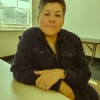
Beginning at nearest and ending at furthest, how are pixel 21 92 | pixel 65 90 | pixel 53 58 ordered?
1. pixel 21 92
2. pixel 65 90
3. pixel 53 58

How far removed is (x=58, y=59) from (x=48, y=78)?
187 mm

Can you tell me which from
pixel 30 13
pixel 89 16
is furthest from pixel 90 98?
pixel 30 13

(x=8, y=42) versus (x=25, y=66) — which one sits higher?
(x=25, y=66)

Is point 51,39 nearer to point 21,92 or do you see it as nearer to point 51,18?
point 51,18

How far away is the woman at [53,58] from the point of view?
74cm

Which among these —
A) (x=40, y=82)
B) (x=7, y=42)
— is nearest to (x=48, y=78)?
(x=40, y=82)

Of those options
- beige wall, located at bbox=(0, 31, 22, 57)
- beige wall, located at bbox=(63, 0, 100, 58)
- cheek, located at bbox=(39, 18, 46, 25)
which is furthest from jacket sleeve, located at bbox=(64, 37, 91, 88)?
beige wall, located at bbox=(0, 31, 22, 57)

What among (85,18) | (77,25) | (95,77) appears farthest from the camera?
(77,25)

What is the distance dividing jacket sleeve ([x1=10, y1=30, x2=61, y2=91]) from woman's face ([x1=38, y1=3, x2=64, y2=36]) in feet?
0.45

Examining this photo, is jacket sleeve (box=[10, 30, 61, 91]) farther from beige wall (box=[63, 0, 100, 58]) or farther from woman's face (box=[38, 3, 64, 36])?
beige wall (box=[63, 0, 100, 58])

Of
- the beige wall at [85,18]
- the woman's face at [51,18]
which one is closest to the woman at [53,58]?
the woman's face at [51,18]

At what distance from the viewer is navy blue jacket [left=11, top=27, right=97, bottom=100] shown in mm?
795

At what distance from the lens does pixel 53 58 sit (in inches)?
33.9

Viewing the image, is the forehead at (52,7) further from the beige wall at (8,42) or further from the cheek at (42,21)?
the beige wall at (8,42)
